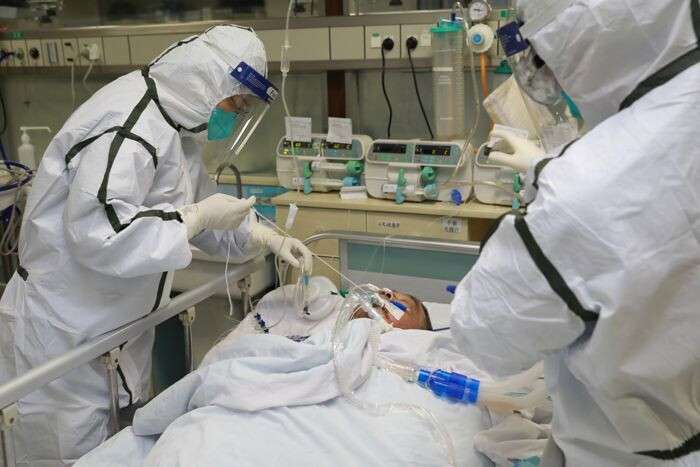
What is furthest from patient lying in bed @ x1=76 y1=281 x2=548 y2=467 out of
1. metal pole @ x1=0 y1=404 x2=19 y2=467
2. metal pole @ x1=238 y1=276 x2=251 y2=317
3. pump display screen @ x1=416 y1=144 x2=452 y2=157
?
pump display screen @ x1=416 y1=144 x2=452 y2=157

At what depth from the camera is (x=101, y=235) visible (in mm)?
1604

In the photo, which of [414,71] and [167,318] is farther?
[414,71]

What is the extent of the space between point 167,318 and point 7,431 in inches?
22.4

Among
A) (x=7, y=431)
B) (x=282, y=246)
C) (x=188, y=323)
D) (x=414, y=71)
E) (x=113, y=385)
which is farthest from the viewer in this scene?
(x=414, y=71)

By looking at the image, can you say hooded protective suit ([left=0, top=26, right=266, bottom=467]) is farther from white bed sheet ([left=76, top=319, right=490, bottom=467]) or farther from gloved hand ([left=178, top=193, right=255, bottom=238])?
white bed sheet ([left=76, top=319, right=490, bottom=467])

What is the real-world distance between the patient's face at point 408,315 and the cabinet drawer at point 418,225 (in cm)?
71

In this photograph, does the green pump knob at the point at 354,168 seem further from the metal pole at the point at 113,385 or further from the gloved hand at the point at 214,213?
the metal pole at the point at 113,385

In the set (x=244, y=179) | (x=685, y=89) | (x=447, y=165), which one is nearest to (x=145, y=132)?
(x=685, y=89)

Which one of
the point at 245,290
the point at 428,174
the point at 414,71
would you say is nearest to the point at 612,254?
the point at 245,290

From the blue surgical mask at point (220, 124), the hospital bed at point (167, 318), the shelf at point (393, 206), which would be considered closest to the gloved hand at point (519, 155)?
the hospital bed at point (167, 318)

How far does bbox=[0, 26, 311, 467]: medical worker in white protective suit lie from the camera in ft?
5.37

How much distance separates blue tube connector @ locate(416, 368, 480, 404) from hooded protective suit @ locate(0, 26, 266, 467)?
2.42ft

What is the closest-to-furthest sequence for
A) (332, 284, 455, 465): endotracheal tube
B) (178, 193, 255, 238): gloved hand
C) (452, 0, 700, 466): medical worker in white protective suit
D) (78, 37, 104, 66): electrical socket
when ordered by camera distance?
(452, 0, 700, 466): medical worker in white protective suit, (332, 284, 455, 465): endotracheal tube, (178, 193, 255, 238): gloved hand, (78, 37, 104, 66): electrical socket

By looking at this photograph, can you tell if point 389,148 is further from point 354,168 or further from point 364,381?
point 364,381
